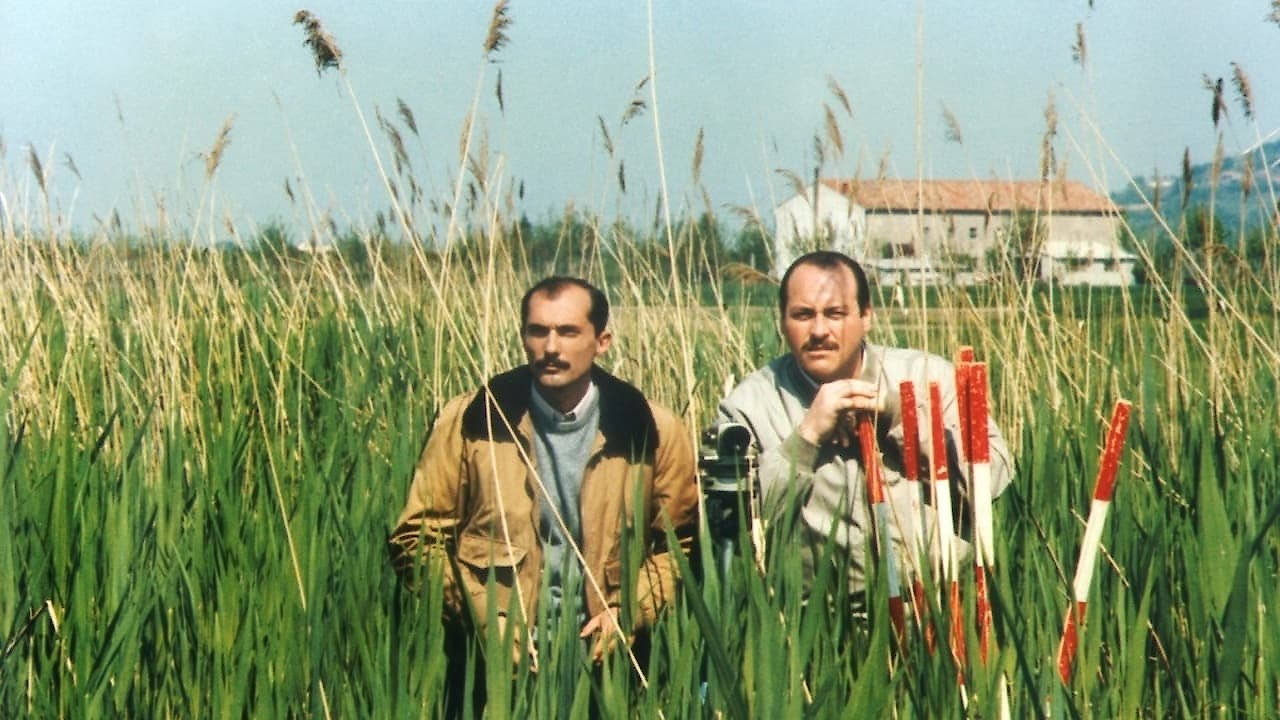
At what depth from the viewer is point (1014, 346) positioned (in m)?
4.19

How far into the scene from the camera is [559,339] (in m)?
2.53

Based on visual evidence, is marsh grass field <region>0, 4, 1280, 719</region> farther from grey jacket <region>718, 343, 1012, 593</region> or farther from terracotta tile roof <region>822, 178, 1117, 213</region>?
terracotta tile roof <region>822, 178, 1117, 213</region>

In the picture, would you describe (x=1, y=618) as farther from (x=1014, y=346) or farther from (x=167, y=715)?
(x=1014, y=346)

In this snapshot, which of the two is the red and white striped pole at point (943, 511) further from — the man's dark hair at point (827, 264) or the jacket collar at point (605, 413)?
the man's dark hair at point (827, 264)

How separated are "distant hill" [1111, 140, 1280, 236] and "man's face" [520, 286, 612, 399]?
4.40 ft

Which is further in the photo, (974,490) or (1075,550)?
(1075,550)

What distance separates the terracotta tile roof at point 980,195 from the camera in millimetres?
3473

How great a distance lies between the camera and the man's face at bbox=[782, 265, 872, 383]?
8.68ft

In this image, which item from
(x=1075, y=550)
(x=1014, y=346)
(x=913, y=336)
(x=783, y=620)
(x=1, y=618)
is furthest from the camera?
(x=913, y=336)

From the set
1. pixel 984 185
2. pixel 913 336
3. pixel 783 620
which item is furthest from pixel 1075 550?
pixel 913 336

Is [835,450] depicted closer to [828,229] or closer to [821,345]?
[821,345]

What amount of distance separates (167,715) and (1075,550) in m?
1.62

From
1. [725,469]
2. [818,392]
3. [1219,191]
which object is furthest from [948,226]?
[725,469]

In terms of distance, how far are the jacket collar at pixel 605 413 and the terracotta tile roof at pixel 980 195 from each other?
976 millimetres
